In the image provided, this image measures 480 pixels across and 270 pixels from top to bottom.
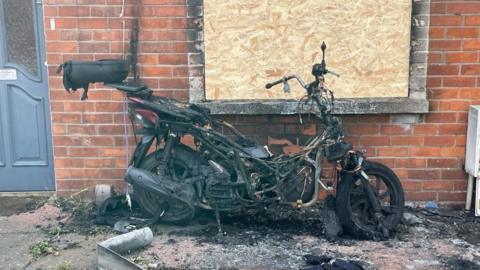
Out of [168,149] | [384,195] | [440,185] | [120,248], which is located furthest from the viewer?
[440,185]

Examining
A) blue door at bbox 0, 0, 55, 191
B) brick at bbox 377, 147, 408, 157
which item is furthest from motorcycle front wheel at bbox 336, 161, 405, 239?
blue door at bbox 0, 0, 55, 191

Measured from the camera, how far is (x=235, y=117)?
535 cm

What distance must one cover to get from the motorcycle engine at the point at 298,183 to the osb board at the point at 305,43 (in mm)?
921

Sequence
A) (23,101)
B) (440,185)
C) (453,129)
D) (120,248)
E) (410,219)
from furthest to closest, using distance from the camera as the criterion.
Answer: (23,101) → (440,185) → (453,129) → (410,219) → (120,248)

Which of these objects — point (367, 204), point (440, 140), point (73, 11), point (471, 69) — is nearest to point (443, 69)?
point (471, 69)

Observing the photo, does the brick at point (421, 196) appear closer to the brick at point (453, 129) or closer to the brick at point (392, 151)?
the brick at point (392, 151)

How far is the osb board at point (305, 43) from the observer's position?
5172 mm

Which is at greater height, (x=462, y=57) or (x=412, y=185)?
(x=462, y=57)

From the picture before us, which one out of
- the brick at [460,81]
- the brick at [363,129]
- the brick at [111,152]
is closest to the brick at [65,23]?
the brick at [111,152]

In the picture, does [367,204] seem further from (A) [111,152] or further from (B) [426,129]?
(A) [111,152]

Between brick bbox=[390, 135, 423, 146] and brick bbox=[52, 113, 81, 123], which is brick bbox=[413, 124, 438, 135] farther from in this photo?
brick bbox=[52, 113, 81, 123]

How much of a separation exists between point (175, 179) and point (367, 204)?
1.68 metres

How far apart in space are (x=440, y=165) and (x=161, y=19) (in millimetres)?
3086

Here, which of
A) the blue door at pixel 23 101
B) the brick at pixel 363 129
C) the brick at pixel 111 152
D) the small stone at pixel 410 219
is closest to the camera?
the small stone at pixel 410 219
